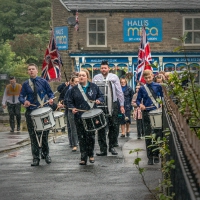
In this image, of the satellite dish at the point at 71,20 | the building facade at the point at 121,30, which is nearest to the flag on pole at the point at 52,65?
the satellite dish at the point at 71,20

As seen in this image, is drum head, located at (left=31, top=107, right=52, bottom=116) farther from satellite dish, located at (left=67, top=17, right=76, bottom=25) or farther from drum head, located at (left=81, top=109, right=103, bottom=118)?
satellite dish, located at (left=67, top=17, right=76, bottom=25)

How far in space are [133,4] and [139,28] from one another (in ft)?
4.15

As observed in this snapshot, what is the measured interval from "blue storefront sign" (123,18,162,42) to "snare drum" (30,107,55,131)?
2594 cm

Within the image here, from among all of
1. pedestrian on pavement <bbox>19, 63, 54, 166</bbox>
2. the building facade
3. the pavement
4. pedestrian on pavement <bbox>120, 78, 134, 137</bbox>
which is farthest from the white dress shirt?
the building facade

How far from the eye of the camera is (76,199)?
905cm

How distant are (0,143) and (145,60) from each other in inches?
231

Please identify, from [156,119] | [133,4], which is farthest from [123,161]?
[133,4]

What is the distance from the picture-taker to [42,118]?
12.9m

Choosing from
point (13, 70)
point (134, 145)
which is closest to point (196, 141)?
point (134, 145)

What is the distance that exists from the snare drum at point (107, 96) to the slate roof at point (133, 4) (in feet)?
76.3

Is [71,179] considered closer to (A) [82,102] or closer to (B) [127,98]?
(A) [82,102]

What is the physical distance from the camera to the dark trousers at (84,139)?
13008 millimetres

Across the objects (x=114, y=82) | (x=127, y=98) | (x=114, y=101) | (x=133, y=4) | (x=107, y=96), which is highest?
(x=133, y=4)

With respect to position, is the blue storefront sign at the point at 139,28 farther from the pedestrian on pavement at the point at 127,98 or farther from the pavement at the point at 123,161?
the pedestrian on pavement at the point at 127,98
